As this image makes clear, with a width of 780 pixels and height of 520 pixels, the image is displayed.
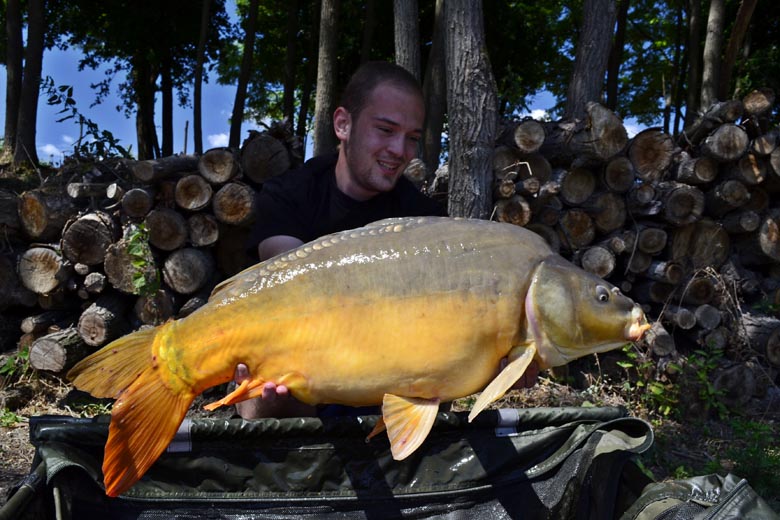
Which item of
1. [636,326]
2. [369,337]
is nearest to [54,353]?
[369,337]

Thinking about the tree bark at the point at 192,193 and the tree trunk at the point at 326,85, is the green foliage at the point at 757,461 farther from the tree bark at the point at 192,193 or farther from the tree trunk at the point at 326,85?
the tree trunk at the point at 326,85

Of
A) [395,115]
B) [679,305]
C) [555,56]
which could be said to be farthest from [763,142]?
[555,56]

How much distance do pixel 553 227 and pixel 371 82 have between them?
5.49 ft

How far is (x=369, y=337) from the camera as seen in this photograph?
1161 mm

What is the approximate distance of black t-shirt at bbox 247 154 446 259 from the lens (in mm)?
1864

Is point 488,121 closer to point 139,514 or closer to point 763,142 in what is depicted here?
point 763,142

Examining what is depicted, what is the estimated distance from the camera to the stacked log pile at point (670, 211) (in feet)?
10.2

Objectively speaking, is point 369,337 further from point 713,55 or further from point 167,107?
point 167,107

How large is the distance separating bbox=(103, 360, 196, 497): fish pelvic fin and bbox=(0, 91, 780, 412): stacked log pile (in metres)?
1.79

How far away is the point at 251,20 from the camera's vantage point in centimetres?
718

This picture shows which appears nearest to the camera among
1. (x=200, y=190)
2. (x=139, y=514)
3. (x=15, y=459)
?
(x=139, y=514)

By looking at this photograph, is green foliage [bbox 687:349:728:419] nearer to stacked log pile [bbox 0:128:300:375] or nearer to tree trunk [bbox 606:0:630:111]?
stacked log pile [bbox 0:128:300:375]

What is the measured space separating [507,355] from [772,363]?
2.79m

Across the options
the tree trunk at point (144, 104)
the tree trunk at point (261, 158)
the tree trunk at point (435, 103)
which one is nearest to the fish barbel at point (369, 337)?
the tree trunk at point (261, 158)
